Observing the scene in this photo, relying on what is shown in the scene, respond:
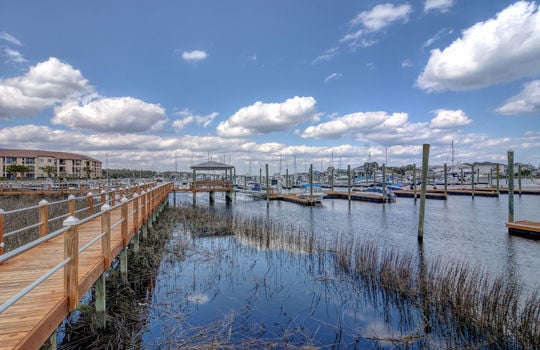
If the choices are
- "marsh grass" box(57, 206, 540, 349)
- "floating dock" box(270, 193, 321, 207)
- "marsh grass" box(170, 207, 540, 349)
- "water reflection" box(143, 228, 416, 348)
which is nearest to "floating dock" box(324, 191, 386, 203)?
"floating dock" box(270, 193, 321, 207)

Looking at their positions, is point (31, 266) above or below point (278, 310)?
above

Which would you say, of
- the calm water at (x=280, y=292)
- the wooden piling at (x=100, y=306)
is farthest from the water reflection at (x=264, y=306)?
the wooden piling at (x=100, y=306)

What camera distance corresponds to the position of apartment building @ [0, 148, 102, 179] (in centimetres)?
7138

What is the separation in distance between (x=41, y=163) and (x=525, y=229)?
304 feet

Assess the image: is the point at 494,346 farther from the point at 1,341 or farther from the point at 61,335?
the point at 61,335

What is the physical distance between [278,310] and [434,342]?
3176 millimetres

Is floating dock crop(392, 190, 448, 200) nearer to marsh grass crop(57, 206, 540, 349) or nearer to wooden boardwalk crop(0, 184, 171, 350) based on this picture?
marsh grass crop(57, 206, 540, 349)

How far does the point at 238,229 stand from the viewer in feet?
54.9

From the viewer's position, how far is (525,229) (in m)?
15.6

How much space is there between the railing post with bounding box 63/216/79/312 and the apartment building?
81.7 meters

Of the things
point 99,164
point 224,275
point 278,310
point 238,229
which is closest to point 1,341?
point 278,310

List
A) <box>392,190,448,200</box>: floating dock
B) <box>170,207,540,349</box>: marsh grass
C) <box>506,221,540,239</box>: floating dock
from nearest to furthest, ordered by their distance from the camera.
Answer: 1. <box>170,207,540,349</box>: marsh grass
2. <box>506,221,540,239</box>: floating dock
3. <box>392,190,448,200</box>: floating dock

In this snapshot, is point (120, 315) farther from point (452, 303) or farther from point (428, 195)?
point (428, 195)

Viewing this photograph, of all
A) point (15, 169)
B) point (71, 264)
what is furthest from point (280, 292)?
point (15, 169)
